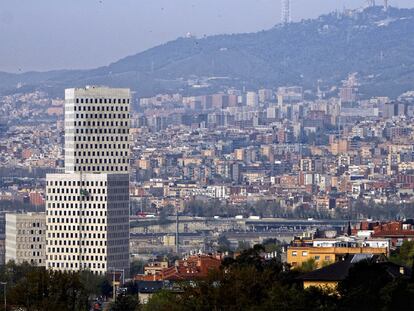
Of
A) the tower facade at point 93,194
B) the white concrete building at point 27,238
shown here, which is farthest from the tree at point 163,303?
the white concrete building at point 27,238

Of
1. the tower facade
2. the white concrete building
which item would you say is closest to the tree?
the tower facade

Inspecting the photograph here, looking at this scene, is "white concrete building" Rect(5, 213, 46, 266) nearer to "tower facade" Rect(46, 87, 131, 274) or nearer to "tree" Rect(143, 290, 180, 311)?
"tower facade" Rect(46, 87, 131, 274)

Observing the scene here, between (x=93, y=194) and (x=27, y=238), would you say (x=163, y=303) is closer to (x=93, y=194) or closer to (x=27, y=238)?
(x=93, y=194)

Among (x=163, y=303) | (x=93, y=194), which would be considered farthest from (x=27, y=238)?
(x=163, y=303)

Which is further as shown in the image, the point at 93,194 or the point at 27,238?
the point at 27,238

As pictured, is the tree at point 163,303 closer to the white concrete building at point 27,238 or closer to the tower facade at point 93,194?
the tower facade at point 93,194
